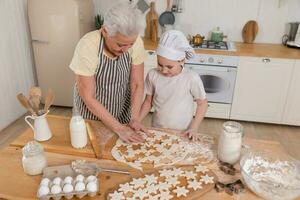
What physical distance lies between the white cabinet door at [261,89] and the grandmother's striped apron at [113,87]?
1.61 meters

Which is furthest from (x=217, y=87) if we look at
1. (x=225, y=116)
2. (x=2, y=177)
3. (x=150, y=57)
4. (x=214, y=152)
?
(x=2, y=177)

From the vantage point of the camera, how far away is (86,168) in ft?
3.52

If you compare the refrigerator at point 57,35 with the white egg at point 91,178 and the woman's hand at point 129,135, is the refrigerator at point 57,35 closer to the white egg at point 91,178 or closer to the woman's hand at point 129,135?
the woman's hand at point 129,135

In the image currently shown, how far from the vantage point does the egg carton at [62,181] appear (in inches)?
36.9

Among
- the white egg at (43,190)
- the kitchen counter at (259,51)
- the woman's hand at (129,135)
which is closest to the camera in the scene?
the white egg at (43,190)

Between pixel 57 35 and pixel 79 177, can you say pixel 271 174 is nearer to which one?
pixel 79 177

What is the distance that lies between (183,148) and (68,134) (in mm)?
558

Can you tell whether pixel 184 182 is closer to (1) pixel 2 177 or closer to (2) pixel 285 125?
(1) pixel 2 177

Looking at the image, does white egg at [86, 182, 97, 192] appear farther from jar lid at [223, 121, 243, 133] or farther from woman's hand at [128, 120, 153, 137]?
jar lid at [223, 121, 243, 133]

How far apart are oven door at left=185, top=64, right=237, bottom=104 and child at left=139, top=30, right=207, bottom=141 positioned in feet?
4.49

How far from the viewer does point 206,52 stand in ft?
9.23

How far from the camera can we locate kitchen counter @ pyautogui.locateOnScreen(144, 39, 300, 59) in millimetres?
2754

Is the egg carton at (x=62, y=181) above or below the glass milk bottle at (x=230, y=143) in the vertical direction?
below

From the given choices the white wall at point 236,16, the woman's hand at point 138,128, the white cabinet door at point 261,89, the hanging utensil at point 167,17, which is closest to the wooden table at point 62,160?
the woman's hand at point 138,128
